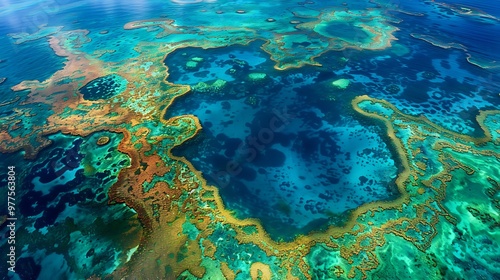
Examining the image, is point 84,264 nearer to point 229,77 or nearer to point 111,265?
point 111,265

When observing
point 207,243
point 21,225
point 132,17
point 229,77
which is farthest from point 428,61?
point 132,17

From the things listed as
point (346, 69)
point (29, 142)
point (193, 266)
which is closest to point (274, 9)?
point (346, 69)

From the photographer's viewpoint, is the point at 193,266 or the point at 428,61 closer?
the point at 193,266

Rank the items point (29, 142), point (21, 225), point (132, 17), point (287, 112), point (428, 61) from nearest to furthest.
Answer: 1. point (21, 225)
2. point (29, 142)
3. point (287, 112)
4. point (428, 61)
5. point (132, 17)

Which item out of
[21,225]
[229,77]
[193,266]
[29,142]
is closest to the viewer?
[193,266]

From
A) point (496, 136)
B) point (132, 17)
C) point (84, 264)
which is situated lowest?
point (84, 264)

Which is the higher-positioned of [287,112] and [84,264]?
[287,112]
